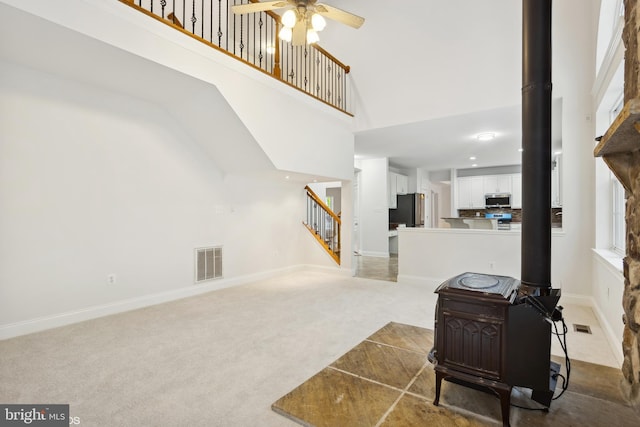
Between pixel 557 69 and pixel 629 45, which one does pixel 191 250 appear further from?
pixel 557 69

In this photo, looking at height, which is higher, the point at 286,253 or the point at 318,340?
the point at 286,253

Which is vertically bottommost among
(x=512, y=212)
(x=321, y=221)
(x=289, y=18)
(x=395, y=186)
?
(x=321, y=221)

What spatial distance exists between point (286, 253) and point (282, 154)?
247 centimetres

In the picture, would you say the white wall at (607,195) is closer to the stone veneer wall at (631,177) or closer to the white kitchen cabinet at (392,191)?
the stone veneer wall at (631,177)

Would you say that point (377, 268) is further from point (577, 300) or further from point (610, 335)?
point (610, 335)

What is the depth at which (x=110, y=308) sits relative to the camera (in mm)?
3689

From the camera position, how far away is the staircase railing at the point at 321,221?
664 centimetres

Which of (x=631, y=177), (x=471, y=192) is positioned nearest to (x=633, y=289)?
(x=631, y=177)

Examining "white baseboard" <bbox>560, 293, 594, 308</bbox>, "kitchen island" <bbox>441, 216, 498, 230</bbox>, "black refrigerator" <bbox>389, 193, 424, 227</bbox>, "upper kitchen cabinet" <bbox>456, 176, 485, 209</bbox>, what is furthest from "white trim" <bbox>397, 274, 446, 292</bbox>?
"upper kitchen cabinet" <bbox>456, 176, 485, 209</bbox>

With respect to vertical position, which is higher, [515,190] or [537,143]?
[515,190]

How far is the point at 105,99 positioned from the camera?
367 centimetres

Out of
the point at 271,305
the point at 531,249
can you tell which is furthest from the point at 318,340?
the point at 531,249

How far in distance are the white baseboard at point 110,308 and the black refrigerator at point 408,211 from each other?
485 centimetres

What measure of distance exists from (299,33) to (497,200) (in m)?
7.77
